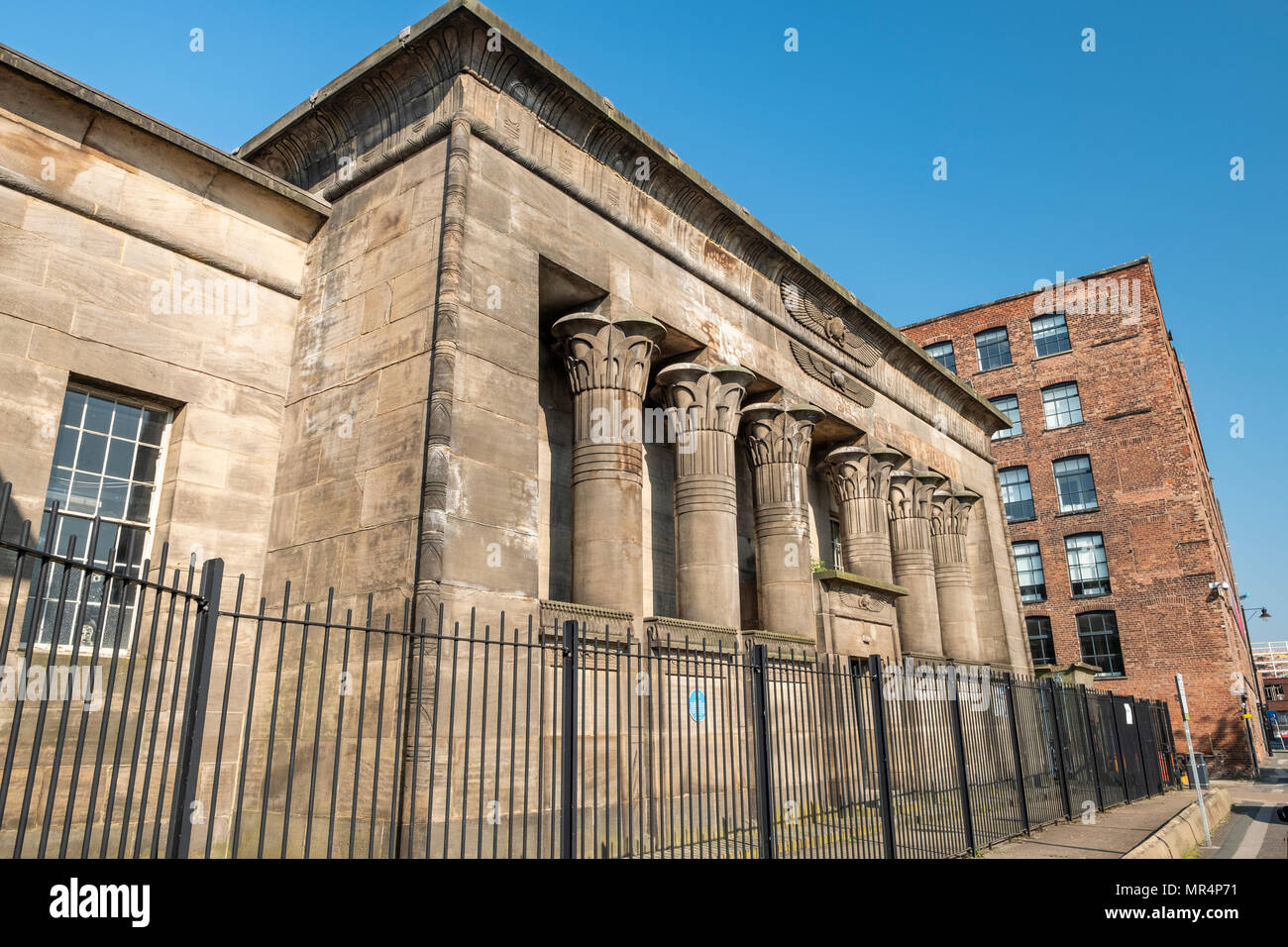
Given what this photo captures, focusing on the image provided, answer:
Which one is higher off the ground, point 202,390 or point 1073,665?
point 202,390

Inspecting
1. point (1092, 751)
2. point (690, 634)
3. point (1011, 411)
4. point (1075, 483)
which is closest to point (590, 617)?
point (690, 634)

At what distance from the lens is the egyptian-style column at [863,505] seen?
18.5m

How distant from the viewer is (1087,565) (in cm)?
3441

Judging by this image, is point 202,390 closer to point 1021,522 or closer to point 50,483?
point 50,483

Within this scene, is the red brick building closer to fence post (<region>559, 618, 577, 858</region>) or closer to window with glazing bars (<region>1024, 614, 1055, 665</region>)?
window with glazing bars (<region>1024, 614, 1055, 665</region>)

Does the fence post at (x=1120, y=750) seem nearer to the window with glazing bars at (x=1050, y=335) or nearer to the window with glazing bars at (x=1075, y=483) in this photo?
the window with glazing bars at (x=1075, y=483)

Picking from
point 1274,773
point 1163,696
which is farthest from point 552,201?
point 1274,773

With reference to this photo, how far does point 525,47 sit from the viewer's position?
11477 millimetres

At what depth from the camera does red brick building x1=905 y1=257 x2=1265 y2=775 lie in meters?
31.3

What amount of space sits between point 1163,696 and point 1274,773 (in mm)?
5100

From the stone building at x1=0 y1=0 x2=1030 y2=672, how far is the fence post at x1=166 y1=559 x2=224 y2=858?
3.58 m

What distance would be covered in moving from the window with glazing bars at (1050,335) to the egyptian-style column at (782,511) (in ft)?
82.3

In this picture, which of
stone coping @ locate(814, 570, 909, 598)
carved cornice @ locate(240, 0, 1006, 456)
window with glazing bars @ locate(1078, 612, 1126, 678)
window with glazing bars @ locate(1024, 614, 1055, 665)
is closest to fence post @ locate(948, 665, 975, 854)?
stone coping @ locate(814, 570, 909, 598)

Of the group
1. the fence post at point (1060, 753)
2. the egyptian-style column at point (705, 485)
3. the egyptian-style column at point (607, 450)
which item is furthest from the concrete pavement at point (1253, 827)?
the egyptian-style column at point (607, 450)
